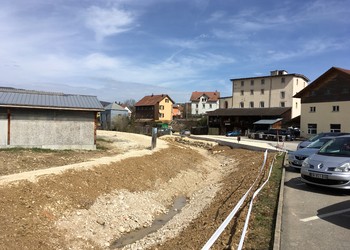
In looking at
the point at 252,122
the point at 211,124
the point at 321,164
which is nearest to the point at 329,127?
the point at 252,122

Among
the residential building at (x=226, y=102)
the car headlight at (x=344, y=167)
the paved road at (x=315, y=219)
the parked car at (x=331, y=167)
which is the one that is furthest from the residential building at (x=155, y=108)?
the car headlight at (x=344, y=167)

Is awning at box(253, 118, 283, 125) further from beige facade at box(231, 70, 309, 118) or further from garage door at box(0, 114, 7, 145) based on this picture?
garage door at box(0, 114, 7, 145)

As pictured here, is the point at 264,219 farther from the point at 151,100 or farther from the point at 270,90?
the point at 151,100

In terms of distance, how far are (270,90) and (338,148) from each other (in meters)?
59.0

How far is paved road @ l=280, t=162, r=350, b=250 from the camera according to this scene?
586 cm

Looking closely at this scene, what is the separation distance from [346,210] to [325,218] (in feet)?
3.01

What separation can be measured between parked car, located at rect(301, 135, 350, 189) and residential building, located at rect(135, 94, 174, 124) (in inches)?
3086

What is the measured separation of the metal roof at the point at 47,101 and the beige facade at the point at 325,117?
3282cm

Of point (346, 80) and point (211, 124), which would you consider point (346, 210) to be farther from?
point (211, 124)

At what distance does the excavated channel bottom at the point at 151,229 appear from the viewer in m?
9.73

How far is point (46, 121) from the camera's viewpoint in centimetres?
2108

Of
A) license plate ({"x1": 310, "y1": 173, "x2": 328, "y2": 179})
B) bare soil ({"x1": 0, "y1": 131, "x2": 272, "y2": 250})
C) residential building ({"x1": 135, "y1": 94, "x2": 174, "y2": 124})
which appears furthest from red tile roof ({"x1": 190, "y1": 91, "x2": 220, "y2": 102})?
license plate ({"x1": 310, "y1": 173, "x2": 328, "y2": 179})

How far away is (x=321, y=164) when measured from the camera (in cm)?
954

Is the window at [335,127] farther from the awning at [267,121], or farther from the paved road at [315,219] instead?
the paved road at [315,219]
